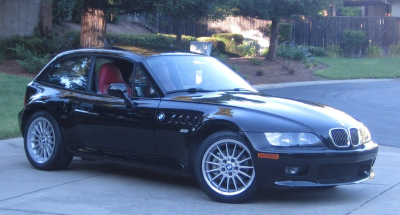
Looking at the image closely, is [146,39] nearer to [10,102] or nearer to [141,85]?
[10,102]

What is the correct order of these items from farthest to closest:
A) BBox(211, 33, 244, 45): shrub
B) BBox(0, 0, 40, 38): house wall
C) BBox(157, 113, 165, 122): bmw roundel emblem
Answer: BBox(211, 33, 244, 45): shrub < BBox(0, 0, 40, 38): house wall < BBox(157, 113, 165, 122): bmw roundel emblem

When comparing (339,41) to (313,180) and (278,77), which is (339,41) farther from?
(313,180)

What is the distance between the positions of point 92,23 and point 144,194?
10.3 meters

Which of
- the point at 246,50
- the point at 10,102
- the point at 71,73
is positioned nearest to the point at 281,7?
the point at 246,50

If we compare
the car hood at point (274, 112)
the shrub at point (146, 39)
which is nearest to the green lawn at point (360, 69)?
the shrub at point (146, 39)

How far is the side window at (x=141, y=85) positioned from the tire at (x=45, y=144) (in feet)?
4.12

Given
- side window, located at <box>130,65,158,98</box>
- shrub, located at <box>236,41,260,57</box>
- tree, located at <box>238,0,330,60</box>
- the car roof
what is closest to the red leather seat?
the car roof

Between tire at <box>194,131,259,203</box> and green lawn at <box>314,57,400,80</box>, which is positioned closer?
tire at <box>194,131,259,203</box>

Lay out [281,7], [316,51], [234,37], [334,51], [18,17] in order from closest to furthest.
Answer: [18,17] → [281,7] → [234,37] → [316,51] → [334,51]

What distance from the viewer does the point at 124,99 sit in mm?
6273

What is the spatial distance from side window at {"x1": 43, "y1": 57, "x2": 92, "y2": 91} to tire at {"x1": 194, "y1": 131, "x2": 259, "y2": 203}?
2180 mm

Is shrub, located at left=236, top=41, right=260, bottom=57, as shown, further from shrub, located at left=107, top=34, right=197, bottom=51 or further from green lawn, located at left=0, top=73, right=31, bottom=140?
green lawn, located at left=0, top=73, right=31, bottom=140

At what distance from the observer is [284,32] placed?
1227 inches

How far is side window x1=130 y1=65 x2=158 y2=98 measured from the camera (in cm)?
627
